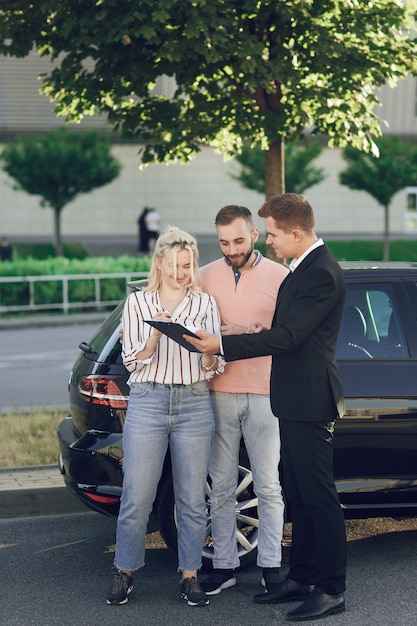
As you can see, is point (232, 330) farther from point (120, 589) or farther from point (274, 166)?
point (274, 166)

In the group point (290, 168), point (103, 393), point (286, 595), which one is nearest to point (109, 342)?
point (103, 393)

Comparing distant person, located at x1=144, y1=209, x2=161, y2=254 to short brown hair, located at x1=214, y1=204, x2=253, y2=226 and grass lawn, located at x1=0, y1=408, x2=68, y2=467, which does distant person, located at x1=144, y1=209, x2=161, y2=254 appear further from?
short brown hair, located at x1=214, y1=204, x2=253, y2=226

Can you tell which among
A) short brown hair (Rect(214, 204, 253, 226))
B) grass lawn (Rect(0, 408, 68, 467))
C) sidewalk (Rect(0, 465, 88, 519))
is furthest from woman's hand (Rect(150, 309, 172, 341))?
grass lawn (Rect(0, 408, 68, 467))

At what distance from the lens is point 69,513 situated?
663 cm

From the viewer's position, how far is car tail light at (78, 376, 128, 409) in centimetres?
534

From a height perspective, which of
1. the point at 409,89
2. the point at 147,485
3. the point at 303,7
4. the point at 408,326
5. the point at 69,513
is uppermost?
the point at 409,89

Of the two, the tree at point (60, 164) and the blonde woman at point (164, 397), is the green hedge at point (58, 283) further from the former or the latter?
the blonde woman at point (164, 397)

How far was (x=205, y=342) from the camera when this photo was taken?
4.61m

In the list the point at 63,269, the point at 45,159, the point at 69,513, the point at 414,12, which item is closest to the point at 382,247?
the point at 45,159

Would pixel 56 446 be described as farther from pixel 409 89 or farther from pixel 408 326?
pixel 409 89

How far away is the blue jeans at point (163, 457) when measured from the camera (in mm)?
4805

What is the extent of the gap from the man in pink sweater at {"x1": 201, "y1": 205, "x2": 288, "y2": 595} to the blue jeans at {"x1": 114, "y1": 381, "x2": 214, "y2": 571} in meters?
0.13

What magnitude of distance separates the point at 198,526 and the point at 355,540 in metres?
1.35

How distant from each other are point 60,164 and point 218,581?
2795cm
